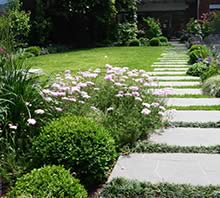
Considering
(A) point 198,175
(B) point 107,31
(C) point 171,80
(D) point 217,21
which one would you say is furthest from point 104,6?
(A) point 198,175

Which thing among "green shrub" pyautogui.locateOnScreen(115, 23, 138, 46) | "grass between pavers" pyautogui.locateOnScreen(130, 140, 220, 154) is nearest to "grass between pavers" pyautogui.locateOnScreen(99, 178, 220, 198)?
"grass between pavers" pyautogui.locateOnScreen(130, 140, 220, 154)

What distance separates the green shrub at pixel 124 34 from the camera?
79.4 ft

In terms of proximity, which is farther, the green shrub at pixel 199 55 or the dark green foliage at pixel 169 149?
the green shrub at pixel 199 55

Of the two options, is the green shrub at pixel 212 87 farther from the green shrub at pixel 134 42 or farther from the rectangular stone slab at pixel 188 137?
the green shrub at pixel 134 42

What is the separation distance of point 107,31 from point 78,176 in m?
21.0

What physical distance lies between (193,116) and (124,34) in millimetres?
18893

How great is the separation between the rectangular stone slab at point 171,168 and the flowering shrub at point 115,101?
48 cm

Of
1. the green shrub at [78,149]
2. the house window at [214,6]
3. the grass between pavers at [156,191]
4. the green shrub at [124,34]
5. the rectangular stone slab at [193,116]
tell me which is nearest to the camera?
the grass between pavers at [156,191]

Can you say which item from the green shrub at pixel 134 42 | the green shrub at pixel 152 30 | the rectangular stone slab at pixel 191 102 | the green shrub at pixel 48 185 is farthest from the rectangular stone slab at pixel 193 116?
the green shrub at pixel 152 30

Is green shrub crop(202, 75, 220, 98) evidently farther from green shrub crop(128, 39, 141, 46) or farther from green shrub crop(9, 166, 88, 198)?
green shrub crop(128, 39, 141, 46)

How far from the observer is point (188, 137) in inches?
193

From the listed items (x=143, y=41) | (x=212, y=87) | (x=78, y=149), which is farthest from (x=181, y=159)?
(x=143, y=41)

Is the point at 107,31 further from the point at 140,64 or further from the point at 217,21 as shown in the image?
the point at 140,64

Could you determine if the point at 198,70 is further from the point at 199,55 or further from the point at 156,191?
the point at 156,191
